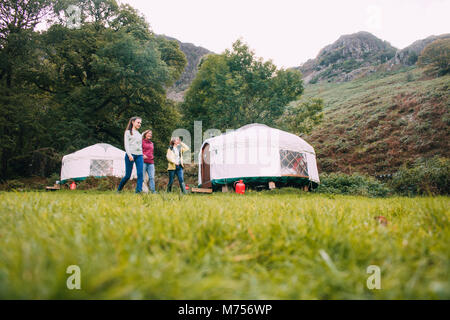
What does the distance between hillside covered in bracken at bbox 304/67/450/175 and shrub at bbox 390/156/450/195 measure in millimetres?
3079

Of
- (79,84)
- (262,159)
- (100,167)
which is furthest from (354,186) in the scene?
(79,84)

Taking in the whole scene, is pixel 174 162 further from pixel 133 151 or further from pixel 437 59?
pixel 437 59

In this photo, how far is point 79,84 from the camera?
17125mm

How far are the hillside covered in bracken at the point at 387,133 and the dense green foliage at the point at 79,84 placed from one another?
11.3m

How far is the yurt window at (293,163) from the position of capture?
1095 centimetres

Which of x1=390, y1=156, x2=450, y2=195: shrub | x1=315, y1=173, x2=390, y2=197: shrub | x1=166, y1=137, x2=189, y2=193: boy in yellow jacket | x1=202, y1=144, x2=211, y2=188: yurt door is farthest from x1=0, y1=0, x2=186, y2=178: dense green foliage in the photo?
x1=390, y1=156, x2=450, y2=195: shrub

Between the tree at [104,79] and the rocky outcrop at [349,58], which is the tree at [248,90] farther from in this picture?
the rocky outcrop at [349,58]

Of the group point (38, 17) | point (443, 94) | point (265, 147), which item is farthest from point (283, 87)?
point (38, 17)

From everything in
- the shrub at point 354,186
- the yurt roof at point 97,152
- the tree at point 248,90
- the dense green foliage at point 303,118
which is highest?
the tree at point 248,90

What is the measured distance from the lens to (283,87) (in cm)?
1565

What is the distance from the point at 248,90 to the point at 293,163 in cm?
666

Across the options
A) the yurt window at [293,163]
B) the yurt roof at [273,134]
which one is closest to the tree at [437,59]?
the yurt roof at [273,134]
